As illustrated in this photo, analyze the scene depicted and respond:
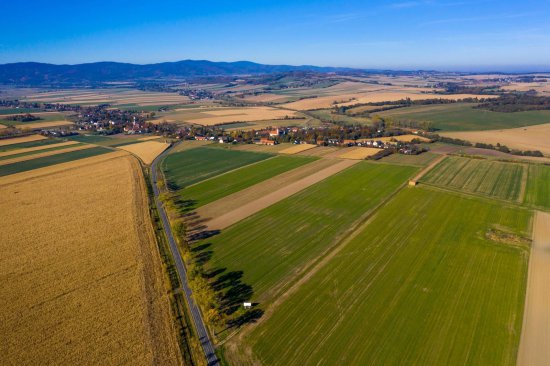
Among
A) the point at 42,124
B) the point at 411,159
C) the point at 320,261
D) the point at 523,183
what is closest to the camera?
the point at 320,261

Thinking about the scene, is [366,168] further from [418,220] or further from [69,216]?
[69,216]

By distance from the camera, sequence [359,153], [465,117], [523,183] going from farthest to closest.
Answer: [465,117] → [359,153] → [523,183]

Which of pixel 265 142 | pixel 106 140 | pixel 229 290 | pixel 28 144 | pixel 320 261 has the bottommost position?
pixel 229 290

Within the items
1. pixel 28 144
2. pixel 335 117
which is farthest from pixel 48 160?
pixel 335 117

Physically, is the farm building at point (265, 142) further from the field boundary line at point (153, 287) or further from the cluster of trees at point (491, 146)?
the field boundary line at point (153, 287)

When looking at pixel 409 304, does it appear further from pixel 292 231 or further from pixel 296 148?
pixel 296 148

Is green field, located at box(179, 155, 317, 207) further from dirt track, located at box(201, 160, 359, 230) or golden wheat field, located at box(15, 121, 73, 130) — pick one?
golden wheat field, located at box(15, 121, 73, 130)

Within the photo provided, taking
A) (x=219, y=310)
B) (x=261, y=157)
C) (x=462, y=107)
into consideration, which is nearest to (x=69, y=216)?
(x=219, y=310)

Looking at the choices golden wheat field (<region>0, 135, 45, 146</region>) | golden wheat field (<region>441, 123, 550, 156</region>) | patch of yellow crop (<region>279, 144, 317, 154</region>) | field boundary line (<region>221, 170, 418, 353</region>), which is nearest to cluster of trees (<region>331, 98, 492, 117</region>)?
golden wheat field (<region>441, 123, 550, 156</region>)
